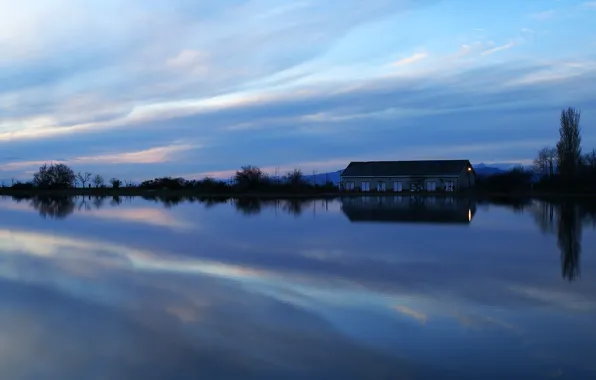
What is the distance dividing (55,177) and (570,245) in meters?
85.8

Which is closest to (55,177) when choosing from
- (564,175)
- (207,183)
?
(207,183)

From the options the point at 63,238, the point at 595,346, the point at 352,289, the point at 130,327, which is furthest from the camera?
the point at 63,238

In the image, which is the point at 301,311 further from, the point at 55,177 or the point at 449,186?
the point at 55,177

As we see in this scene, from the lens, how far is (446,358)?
484cm

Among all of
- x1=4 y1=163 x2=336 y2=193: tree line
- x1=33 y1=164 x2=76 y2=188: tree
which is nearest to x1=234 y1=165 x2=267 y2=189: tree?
x1=4 y1=163 x2=336 y2=193: tree line

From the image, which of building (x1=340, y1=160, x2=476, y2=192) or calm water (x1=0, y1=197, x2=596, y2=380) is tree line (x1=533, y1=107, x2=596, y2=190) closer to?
building (x1=340, y1=160, x2=476, y2=192)

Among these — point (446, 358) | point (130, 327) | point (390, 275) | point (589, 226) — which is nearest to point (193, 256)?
point (390, 275)

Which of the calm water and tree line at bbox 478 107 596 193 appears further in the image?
tree line at bbox 478 107 596 193

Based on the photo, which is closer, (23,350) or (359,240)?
(23,350)

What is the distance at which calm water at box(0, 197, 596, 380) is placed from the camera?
4.73 m

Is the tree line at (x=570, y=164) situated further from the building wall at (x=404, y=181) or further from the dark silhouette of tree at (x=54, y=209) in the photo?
the dark silhouette of tree at (x=54, y=209)

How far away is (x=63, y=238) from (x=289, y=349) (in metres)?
12.0

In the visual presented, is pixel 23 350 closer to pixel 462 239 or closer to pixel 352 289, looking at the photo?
pixel 352 289

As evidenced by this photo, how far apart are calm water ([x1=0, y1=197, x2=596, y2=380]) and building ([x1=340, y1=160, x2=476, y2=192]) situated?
42803 millimetres
